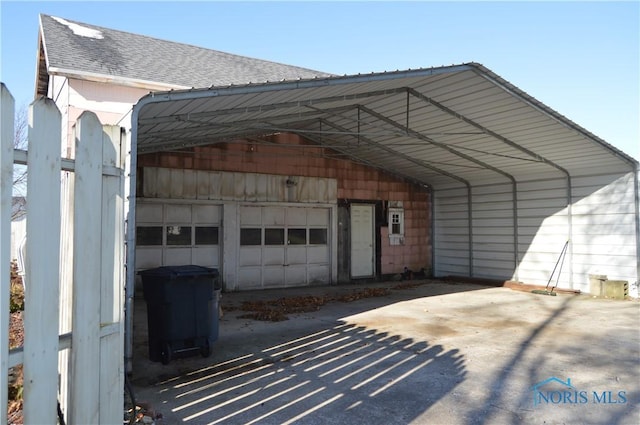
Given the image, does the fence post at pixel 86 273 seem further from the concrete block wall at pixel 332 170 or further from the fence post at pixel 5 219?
the concrete block wall at pixel 332 170

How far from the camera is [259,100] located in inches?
288

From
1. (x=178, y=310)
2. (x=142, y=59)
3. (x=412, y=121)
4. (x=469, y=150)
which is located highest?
(x=142, y=59)

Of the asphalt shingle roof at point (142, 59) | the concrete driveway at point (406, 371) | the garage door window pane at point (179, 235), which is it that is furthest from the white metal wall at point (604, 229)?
the garage door window pane at point (179, 235)

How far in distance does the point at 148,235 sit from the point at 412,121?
7.27 meters

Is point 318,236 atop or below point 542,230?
below

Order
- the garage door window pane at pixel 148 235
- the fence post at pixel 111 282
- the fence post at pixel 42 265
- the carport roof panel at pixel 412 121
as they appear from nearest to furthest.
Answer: the fence post at pixel 42 265 < the fence post at pixel 111 282 < the carport roof panel at pixel 412 121 < the garage door window pane at pixel 148 235

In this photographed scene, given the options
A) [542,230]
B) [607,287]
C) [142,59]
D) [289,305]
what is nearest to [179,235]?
[289,305]

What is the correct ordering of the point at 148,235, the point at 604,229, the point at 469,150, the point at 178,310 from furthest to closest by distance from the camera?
the point at 469,150, the point at 604,229, the point at 148,235, the point at 178,310

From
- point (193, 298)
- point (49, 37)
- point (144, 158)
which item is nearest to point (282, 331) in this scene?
point (193, 298)

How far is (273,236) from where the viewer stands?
511 inches

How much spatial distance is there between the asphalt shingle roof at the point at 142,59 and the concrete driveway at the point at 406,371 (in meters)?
4.54

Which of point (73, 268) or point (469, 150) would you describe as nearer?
point (73, 268)

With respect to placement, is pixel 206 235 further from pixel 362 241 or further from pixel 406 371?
pixel 406 371

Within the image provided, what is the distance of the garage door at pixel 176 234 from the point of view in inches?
434
